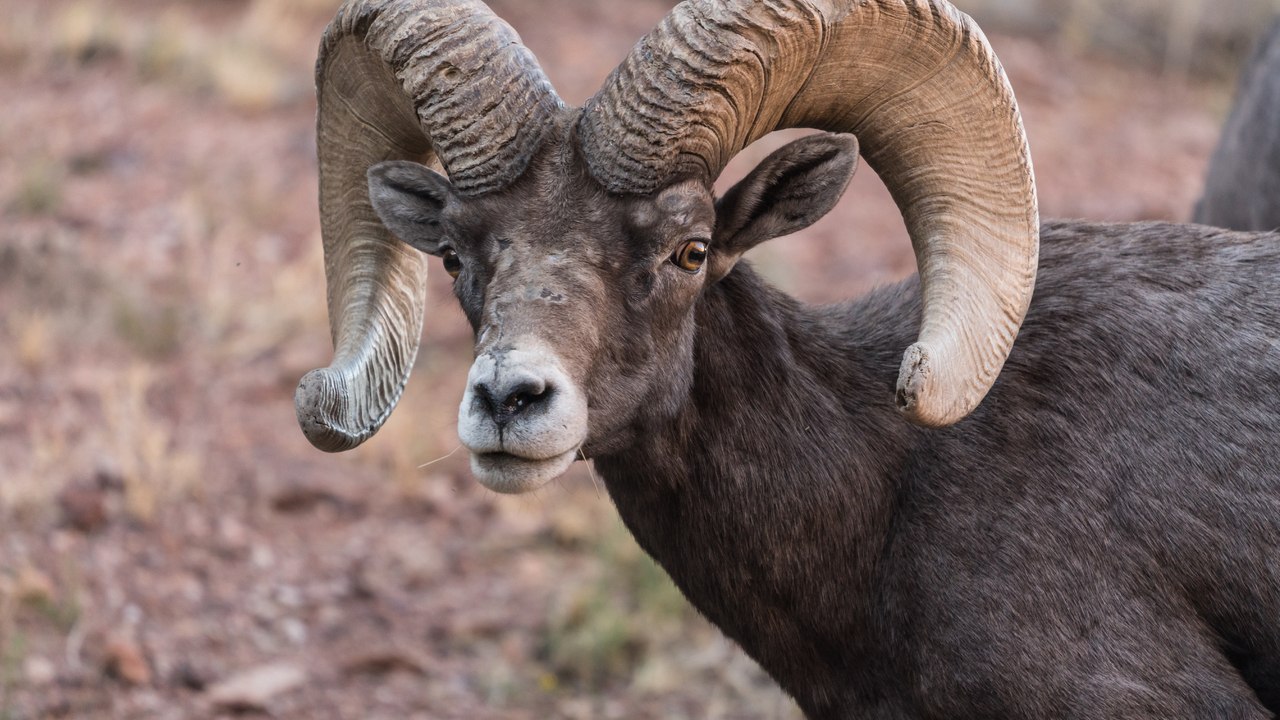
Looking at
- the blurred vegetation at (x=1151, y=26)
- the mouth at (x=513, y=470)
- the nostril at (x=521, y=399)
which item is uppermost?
the nostril at (x=521, y=399)

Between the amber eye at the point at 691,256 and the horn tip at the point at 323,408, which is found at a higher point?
the amber eye at the point at 691,256

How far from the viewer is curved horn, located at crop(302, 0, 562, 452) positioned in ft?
16.7

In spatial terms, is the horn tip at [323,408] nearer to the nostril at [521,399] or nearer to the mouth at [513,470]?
the mouth at [513,470]

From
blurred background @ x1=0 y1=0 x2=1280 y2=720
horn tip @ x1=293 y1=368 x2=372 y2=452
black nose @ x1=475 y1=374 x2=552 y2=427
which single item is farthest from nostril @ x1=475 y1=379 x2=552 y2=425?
blurred background @ x1=0 y1=0 x2=1280 y2=720

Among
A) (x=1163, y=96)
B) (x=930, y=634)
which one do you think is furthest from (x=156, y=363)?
(x=1163, y=96)

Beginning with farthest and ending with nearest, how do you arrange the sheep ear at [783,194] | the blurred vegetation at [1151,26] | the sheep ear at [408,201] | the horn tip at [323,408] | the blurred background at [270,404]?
the blurred vegetation at [1151,26], the blurred background at [270,404], the sheep ear at [408,201], the horn tip at [323,408], the sheep ear at [783,194]

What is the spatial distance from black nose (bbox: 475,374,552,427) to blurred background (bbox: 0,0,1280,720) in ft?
7.64

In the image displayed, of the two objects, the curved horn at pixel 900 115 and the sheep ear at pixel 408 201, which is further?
the sheep ear at pixel 408 201

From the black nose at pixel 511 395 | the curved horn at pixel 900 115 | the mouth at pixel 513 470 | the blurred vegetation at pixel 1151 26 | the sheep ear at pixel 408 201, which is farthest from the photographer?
the blurred vegetation at pixel 1151 26

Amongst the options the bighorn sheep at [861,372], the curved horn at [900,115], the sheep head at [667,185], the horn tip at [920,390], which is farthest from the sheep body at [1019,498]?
the horn tip at [920,390]

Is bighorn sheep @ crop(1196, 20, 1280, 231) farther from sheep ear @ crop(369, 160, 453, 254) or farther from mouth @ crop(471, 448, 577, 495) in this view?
mouth @ crop(471, 448, 577, 495)

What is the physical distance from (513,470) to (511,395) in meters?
0.27

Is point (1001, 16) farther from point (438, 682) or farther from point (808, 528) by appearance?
point (808, 528)

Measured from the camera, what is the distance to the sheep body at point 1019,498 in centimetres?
496
